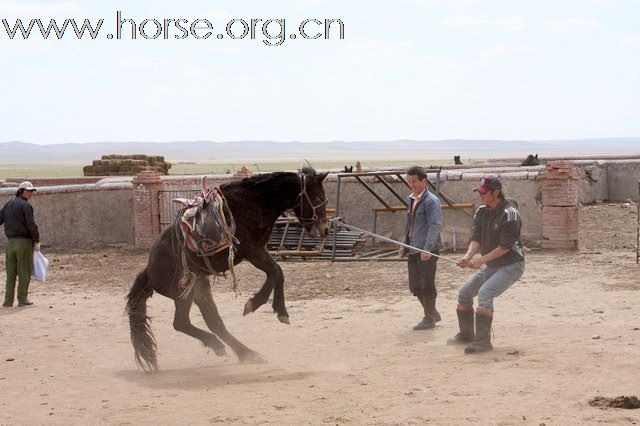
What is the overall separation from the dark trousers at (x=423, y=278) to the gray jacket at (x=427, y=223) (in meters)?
0.12

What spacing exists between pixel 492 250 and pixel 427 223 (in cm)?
154

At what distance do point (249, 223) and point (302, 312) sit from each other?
3464 mm

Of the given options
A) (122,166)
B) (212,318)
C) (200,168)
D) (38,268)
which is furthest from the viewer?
(200,168)

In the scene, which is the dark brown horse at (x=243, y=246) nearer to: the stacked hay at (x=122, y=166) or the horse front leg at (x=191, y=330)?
the horse front leg at (x=191, y=330)

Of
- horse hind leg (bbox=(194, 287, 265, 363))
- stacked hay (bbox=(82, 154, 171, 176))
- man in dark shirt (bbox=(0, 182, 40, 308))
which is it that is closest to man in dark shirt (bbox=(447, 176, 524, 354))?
horse hind leg (bbox=(194, 287, 265, 363))

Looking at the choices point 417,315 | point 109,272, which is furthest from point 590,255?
point 109,272

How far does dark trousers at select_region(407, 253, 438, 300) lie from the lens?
10273 millimetres

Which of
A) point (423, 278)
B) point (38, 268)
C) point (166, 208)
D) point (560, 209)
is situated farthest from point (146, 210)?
point (423, 278)

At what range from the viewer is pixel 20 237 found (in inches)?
525

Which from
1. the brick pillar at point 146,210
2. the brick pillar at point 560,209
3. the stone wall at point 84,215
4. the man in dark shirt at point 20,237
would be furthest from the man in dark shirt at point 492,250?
the stone wall at point 84,215

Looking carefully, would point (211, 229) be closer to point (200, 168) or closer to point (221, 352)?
point (221, 352)

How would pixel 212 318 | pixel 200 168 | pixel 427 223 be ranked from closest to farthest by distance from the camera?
pixel 212 318
pixel 427 223
pixel 200 168

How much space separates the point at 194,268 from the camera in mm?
9023

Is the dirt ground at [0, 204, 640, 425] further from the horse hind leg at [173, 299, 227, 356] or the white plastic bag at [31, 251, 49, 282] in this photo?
the white plastic bag at [31, 251, 49, 282]
